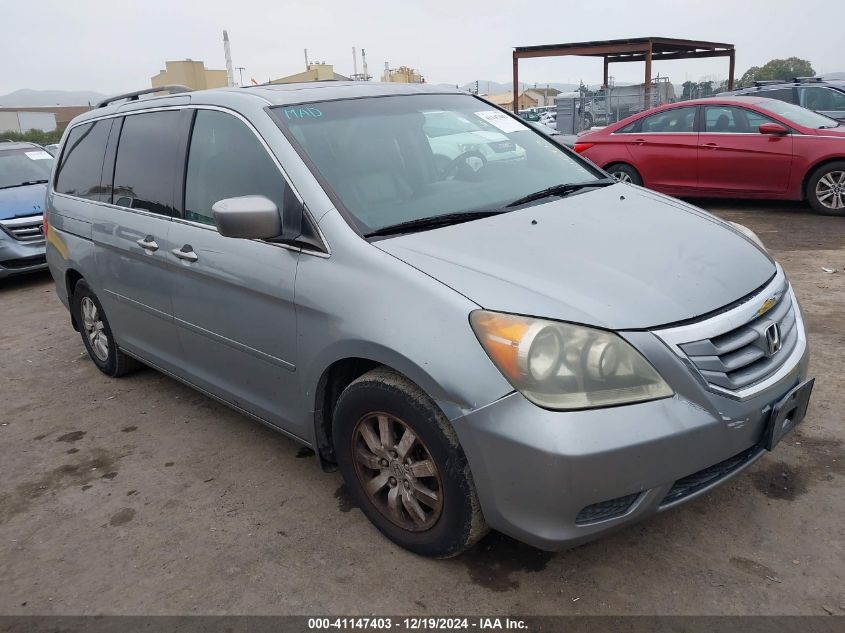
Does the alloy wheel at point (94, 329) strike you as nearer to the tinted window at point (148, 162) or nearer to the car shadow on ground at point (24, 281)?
the tinted window at point (148, 162)

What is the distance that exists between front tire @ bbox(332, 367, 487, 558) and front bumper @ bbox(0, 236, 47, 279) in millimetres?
A: 6481

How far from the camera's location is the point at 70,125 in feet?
16.2

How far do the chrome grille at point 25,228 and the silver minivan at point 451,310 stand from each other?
472cm

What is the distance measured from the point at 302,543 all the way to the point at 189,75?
4235 cm

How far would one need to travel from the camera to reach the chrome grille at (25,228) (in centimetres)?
780

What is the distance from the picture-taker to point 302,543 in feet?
9.32

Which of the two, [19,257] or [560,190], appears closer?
[560,190]

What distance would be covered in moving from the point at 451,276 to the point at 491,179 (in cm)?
101

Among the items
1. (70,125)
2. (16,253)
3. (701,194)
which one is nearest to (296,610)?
(70,125)

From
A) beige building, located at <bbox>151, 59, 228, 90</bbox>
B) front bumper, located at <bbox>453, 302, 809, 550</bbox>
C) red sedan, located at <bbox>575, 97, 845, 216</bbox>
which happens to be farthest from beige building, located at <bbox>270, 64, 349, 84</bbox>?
beige building, located at <bbox>151, 59, 228, 90</bbox>

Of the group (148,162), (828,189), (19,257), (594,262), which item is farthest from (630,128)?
(594,262)

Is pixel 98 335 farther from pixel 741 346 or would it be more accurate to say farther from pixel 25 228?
pixel 741 346

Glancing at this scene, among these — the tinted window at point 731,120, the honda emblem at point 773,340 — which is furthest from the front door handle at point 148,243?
the tinted window at point 731,120

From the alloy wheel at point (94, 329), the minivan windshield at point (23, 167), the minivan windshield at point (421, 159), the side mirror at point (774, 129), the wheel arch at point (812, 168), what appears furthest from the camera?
the minivan windshield at point (23, 167)
